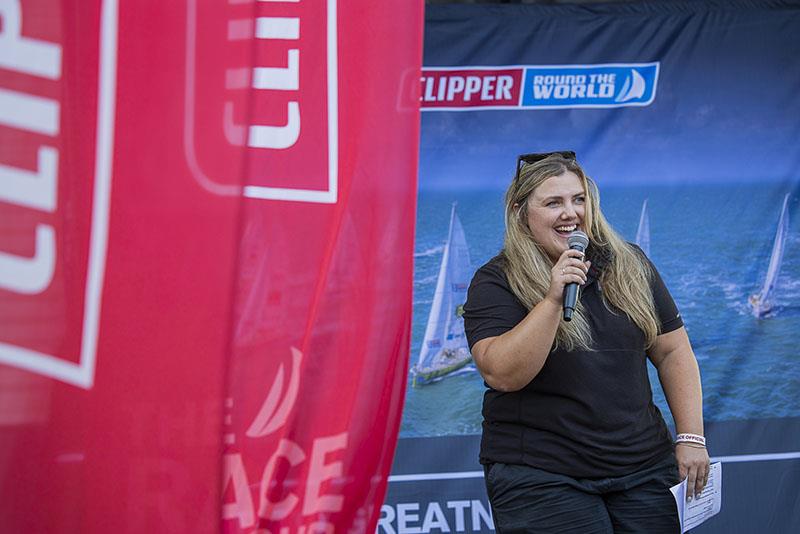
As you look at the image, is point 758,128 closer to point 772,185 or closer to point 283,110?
point 772,185

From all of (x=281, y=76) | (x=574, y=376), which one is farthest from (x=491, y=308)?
(x=281, y=76)

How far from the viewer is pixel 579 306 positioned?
100 inches

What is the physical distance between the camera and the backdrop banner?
4219 millimetres

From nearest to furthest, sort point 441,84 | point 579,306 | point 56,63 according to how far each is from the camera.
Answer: point 56,63, point 579,306, point 441,84

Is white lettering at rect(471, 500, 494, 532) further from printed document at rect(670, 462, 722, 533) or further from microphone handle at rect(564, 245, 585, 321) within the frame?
microphone handle at rect(564, 245, 585, 321)

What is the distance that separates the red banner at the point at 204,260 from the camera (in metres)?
1.41

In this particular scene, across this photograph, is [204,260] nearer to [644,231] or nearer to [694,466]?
[694,466]

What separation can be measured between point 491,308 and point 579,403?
0.31 meters

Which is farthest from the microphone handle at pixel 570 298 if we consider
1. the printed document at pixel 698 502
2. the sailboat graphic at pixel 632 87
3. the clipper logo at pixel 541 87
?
the sailboat graphic at pixel 632 87

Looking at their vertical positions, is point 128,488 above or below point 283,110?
below

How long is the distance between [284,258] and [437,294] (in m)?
2.62

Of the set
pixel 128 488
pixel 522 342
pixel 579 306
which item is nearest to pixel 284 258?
pixel 128 488

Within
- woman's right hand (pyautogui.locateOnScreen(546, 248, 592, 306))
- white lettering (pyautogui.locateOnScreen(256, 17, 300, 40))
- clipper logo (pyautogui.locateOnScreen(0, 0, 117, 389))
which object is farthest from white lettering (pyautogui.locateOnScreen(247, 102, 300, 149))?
woman's right hand (pyautogui.locateOnScreen(546, 248, 592, 306))

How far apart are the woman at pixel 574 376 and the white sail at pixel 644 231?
5.52 ft
